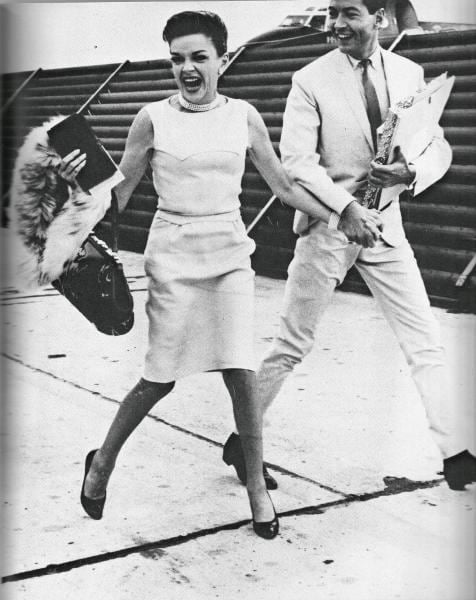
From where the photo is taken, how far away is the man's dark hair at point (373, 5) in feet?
10.3

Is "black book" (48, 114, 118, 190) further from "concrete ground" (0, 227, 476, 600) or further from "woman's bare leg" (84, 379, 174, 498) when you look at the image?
"woman's bare leg" (84, 379, 174, 498)

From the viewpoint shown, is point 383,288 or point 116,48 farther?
point 383,288

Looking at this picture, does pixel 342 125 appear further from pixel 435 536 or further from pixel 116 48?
pixel 435 536

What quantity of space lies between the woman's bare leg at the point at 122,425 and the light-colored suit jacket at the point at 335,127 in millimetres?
815

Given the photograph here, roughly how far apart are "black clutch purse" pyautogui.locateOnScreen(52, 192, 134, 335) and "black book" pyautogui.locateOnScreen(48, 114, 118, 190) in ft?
0.42

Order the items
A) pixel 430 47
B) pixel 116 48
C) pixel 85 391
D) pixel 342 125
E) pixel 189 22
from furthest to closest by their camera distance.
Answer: pixel 85 391 → pixel 430 47 → pixel 342 125 → pixel 116 48 → pixel 189 22

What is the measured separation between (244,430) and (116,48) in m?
1.23

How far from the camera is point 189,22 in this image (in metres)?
2.82

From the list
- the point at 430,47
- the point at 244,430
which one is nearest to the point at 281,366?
the point at 244,430

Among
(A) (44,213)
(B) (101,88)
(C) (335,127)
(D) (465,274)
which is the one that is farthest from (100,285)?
(D) (465,274)

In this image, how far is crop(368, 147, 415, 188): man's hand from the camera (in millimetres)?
3199

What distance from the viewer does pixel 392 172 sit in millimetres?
3205

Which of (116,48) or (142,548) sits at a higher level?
Answer: (116,48)

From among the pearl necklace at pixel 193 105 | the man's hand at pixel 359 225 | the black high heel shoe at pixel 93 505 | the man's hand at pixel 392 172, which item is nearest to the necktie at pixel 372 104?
the man's hand at pixel 392 172
